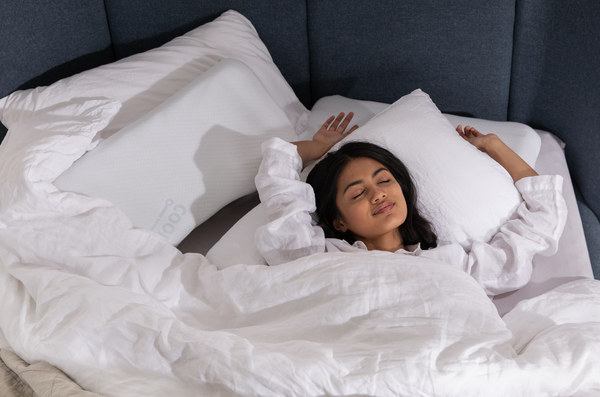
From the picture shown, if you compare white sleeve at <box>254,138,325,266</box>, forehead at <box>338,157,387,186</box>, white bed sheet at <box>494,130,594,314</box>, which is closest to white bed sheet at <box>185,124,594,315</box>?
white bed sheet at <box>494,130,594,314</box>

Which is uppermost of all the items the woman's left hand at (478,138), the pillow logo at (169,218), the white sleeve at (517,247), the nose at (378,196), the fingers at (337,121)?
the fingers at (337,121)

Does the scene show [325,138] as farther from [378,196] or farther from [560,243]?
[560,243]

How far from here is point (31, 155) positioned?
101 cm

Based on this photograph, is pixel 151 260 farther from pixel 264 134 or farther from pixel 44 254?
pixel 264 134

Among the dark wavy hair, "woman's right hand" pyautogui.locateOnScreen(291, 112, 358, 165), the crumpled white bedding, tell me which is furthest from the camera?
"woman's right hand" pyautogui.locateOnScreen(291, 112, 358, 165)

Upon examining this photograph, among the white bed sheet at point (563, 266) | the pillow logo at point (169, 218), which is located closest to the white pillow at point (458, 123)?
the white bed sheet at point (563, 266)

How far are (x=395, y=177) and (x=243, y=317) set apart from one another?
504 mm

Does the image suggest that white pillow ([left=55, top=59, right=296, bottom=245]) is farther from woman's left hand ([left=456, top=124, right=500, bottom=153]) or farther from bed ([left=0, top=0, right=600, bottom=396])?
woman's left hand ([left=456, top=124, right=500, bottom=153])

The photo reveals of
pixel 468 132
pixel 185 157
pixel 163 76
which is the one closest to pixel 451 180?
pixel 468 132

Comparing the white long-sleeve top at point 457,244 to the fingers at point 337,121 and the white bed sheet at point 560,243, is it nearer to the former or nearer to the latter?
the white bed sheet at point 560,243

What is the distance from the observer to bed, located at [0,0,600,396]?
0.75m

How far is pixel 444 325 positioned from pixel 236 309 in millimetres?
387

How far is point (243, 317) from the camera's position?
0.90 meters

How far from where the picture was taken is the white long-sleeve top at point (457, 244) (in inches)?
40.6
